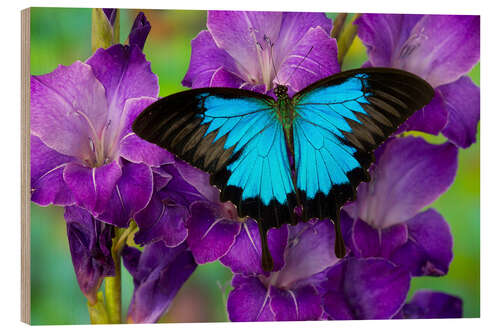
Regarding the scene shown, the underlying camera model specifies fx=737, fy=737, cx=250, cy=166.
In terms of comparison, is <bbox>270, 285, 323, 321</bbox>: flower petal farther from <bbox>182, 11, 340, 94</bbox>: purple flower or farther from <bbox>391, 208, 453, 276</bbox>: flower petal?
<bbox>182, 11, 340, 94</bbox>: purple flower

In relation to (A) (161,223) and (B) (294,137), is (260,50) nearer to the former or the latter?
(B) (294,137)

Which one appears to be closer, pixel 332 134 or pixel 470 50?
pixel 332 134

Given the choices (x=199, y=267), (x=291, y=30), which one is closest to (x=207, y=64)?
(x=291, y=30)

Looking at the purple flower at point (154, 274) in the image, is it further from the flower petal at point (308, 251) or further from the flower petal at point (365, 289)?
the flower petal at point (365, 289)

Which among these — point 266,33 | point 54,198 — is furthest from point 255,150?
point 54,198

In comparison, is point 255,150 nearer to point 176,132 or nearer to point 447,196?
point 176,132

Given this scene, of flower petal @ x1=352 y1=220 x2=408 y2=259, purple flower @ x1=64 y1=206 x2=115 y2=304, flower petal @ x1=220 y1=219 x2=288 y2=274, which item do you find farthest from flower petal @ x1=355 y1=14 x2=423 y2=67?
purple flower @ x1=64 y1=206 x2=115 y2=304
